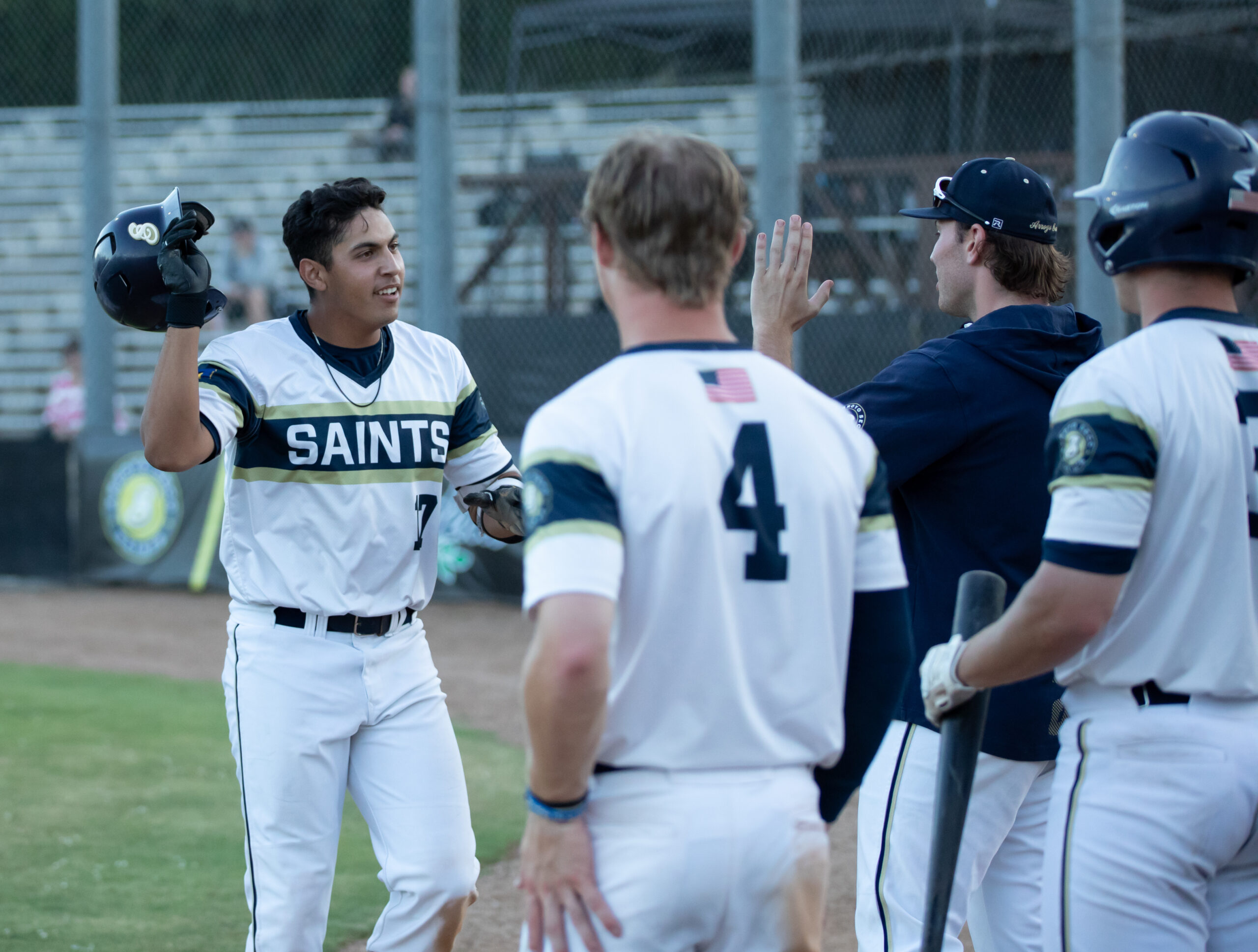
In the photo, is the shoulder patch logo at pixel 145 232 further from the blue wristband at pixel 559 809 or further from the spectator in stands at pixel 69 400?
the spectator in stands at pixel 69 400

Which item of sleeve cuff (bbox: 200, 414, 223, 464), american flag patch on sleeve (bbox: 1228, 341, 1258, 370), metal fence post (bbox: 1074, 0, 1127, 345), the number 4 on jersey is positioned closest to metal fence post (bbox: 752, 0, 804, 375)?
metal fence post (bbox: 1074, 0, 1127, 345)

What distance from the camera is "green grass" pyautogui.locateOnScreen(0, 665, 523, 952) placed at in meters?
4.66

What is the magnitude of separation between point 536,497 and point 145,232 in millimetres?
1976

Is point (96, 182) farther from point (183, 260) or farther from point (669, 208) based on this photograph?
point (669, 208)

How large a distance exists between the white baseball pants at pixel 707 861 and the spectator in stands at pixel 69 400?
12348 mm

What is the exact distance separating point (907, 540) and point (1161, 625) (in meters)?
1.04

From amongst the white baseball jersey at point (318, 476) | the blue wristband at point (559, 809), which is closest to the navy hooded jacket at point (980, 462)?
the white baseball jersey at point (318, 476)

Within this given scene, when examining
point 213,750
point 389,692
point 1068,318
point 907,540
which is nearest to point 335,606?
point 389,692

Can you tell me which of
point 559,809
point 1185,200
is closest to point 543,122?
point 1185,200

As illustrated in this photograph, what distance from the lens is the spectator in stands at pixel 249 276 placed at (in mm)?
14211

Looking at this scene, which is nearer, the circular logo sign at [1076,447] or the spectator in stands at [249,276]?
the circular logo sign at [1076,447]

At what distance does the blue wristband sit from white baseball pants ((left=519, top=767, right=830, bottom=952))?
5cm

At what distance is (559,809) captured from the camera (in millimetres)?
2008

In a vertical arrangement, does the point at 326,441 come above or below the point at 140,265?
below
